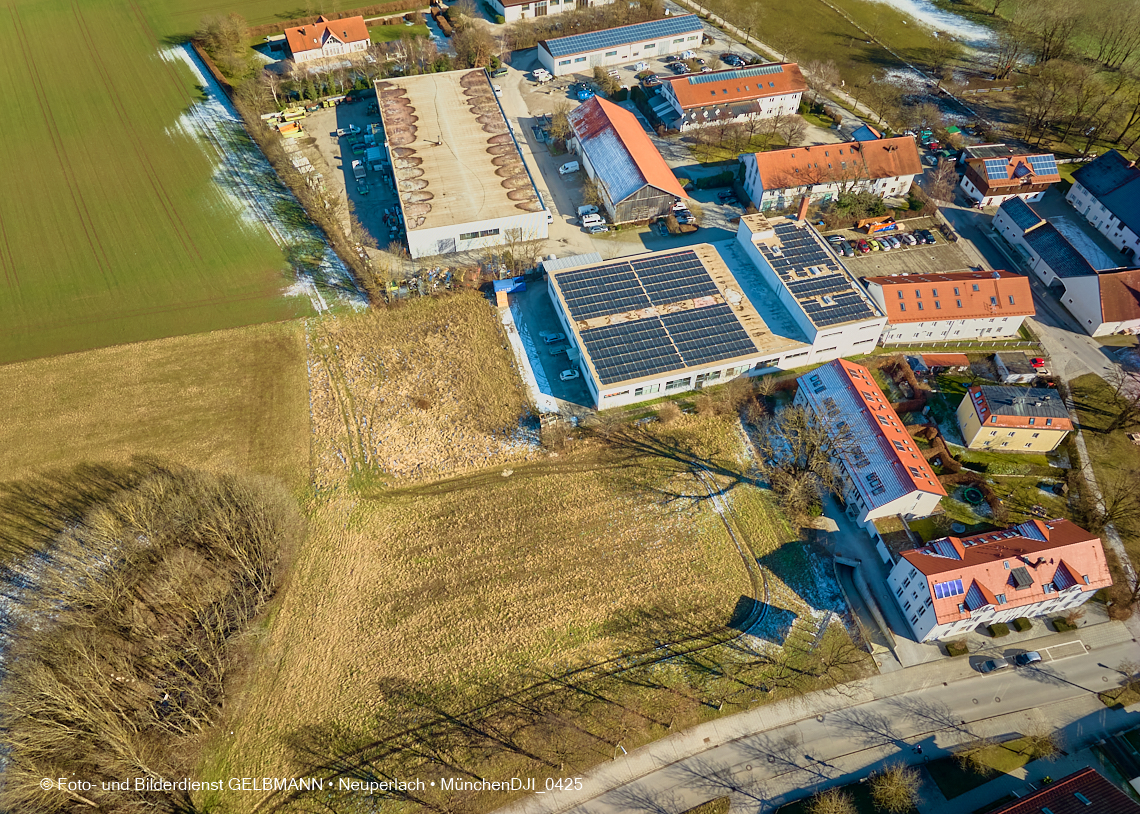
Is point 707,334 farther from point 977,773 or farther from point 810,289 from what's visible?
point 977,773

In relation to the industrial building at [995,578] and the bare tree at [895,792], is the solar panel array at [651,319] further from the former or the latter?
the bare tree at [895,792]

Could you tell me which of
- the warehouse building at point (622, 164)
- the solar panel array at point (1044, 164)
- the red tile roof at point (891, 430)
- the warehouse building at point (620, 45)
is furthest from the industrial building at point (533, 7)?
the red tile roof at point (891, 430)

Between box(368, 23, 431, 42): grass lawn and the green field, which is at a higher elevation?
box(368, 23, 431, 42): grass lawn

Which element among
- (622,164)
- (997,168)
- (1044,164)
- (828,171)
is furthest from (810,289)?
(1044,164)

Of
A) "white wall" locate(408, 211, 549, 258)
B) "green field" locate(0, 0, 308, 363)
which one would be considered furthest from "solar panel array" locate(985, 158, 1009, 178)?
"green field" locate(0, 0, 308, 363)

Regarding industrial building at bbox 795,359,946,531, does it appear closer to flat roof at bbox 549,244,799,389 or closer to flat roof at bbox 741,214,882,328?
flat roof at bbox 549,244,799,389

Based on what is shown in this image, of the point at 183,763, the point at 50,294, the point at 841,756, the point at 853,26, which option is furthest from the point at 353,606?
the point at 853,26
